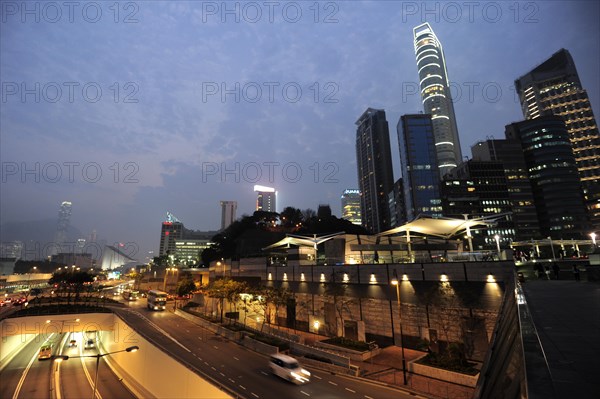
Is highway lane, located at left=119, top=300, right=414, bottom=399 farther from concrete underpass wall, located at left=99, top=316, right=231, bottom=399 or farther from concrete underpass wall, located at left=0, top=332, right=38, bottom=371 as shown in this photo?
concrete underpass wall, located at left=0, top=332, right=38, bottom=371

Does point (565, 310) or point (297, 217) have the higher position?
point (297, 217)

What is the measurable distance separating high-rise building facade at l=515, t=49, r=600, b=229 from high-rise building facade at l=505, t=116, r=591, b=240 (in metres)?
6.54

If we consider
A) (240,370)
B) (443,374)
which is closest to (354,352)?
(443,374)

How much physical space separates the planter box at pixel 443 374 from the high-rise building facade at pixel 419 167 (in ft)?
419

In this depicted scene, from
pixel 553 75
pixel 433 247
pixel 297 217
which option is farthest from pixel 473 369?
pixel 553 75

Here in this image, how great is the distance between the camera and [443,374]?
21.4 metres

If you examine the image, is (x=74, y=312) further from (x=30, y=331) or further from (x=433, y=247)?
(x=433, y=247)

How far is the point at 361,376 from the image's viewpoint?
76.7ft

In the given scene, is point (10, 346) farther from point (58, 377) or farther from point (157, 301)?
point (157, 301)

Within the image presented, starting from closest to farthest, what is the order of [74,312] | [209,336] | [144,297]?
[209,336] → [74,312] → [144,297]

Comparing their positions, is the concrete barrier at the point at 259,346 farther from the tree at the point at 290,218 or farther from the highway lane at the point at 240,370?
the tree at the point at 290,218

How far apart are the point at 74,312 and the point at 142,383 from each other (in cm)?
2892

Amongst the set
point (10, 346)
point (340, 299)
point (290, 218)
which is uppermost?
point (290, 218)

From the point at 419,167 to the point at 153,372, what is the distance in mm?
143266
